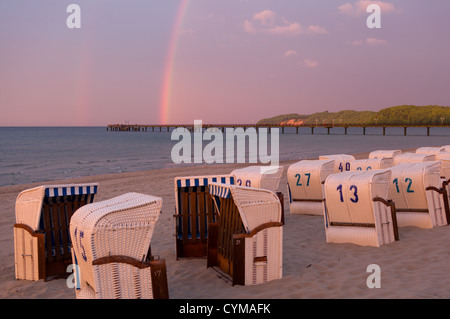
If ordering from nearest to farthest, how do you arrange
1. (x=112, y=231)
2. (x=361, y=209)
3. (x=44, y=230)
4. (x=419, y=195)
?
1. (x=112, y=231)
2. (x=44, y=230)
3. (x=361, y=209)
4. (x=419, y=195)

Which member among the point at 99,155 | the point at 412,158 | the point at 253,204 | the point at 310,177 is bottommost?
the point at 99,155

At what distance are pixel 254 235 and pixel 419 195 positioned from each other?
15.5 feet

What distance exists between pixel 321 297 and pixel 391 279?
127 cm

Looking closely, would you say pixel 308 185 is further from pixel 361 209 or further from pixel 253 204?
pixel 253 204

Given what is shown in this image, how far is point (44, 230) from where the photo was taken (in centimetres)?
674

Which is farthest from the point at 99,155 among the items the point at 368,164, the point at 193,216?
the point at 193,216

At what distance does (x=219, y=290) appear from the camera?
19.5 ft

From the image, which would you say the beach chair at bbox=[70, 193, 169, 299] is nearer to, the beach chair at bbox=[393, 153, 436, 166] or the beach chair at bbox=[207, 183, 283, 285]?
the beach chair at bbox=[207, 183, 283, 285]

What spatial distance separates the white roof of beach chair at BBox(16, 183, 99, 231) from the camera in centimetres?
652

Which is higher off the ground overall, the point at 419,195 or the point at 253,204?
the point at 253,204

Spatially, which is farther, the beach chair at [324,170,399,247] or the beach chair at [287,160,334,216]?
→ the beach chair at [287,160,334,216]

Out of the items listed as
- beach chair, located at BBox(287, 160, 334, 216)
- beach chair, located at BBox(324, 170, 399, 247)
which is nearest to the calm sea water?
beach chair, located at BBox(287, 160, 334, 216)

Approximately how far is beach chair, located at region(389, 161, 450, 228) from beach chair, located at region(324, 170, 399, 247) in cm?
127
